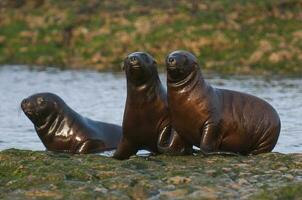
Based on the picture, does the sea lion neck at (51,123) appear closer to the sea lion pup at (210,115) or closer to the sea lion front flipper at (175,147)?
the sea lion front flipper at (175,147)

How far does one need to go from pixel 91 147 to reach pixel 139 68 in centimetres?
261

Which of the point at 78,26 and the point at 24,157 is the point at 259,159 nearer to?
the point at 24,157

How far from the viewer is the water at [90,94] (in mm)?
15922

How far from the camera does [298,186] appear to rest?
809 centimetres

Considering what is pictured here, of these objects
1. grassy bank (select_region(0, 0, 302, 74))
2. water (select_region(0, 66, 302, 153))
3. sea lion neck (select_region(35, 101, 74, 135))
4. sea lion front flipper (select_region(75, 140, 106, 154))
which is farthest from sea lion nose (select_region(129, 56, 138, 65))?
grassy bank (select_region(0, 0, 302, 74))

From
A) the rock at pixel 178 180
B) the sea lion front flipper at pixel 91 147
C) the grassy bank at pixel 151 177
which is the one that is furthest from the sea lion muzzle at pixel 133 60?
the sea lion front flipper at pixel 91 147

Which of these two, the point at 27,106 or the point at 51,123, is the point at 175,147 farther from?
the point at 27,106

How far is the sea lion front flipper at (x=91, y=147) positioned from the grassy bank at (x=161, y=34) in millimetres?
19498

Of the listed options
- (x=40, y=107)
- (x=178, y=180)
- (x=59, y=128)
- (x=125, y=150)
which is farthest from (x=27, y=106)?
(x=178, y=180)

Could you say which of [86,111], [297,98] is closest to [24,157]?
[86,111]

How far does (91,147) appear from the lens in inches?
505

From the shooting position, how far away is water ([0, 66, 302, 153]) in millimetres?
15922

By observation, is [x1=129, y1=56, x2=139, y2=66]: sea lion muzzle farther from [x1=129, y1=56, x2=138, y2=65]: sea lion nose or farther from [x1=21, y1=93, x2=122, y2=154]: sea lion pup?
[x1=21, y1=93, x2=122, y2=154]: sea lion pup

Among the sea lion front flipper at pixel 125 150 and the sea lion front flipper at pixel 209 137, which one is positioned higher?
the sea lion front flipper at pixel 209 137
